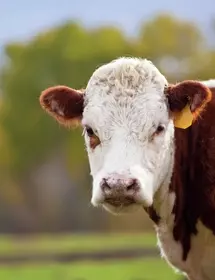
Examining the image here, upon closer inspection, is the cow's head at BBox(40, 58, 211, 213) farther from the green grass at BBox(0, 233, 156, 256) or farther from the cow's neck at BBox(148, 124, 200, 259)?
the green grass at BBox(0, 233, 156, 256)

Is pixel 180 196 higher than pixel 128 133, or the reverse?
pixel 128 133

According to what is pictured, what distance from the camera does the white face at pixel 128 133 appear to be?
7.02 metres

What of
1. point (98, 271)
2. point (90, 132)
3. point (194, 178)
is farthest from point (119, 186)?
point (98, 271)

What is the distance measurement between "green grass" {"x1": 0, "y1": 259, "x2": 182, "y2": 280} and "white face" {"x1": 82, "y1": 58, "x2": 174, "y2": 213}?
10621mm

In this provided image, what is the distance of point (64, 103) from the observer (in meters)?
8.01

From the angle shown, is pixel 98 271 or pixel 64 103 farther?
pixel 98 271

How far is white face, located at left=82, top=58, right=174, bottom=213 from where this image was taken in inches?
276

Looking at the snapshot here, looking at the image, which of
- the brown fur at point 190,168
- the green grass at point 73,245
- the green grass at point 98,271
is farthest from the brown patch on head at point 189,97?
the green grass at point 73,245

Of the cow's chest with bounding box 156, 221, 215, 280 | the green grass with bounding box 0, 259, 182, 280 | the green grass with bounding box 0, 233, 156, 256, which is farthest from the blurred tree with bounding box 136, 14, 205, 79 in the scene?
the cow's chest with bounding box 156, 221, 215, 280

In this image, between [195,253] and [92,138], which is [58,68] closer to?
[195,253]

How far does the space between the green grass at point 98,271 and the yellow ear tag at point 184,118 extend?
34.8 feet

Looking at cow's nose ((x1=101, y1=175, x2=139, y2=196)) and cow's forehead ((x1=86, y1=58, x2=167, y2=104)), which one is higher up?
cow's forehead ((x1=86, y1=58, x2=167, y2=104))

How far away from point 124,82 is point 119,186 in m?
1.09

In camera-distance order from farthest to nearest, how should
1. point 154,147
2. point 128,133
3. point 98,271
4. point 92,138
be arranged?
point 98,271 → point 92,138 → point 154,147 → point 128,133
